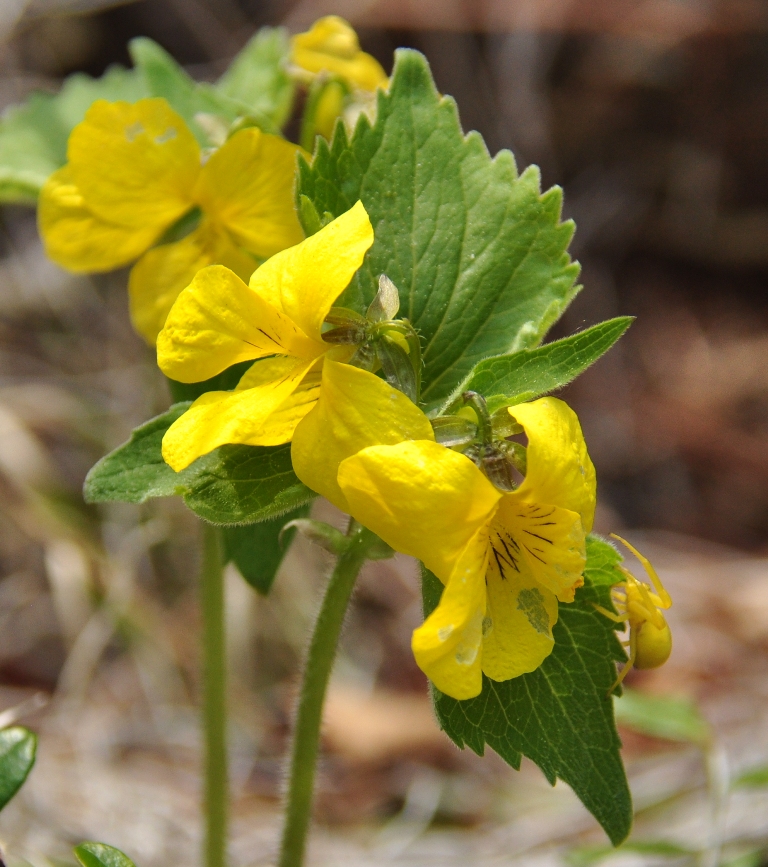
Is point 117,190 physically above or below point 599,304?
above

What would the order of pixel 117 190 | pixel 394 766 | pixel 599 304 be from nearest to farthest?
1. pixel 117 190
2. pixel 394 766
3. pixel 599 304

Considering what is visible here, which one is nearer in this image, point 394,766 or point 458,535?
point 458,535

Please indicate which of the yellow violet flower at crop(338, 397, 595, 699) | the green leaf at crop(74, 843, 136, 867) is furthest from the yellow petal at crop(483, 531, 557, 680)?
the green leaf at crop(74, 843, 136, 867)

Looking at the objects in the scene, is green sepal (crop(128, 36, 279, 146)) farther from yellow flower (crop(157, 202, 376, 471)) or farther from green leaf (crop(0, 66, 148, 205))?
yellow flower (crop(157, 202, 376, 471))

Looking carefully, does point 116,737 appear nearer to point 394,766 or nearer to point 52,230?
point 394,766

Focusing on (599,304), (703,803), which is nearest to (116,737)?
(703,803)

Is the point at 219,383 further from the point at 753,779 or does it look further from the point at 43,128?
the point at 753,779

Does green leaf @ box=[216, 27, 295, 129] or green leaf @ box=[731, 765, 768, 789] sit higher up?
green leaf @ box=[216, 27, 295, 129]
